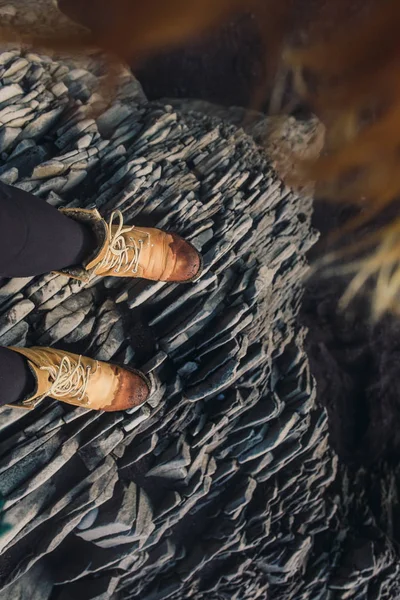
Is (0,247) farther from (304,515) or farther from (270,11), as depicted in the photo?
(270,11)

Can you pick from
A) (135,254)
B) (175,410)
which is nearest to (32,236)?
(135,254)

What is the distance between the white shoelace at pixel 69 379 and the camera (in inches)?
106

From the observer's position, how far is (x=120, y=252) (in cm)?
285

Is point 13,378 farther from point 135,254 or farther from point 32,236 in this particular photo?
point 135,254

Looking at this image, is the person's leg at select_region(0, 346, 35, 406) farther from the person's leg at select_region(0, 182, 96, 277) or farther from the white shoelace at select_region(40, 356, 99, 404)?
the person's leg at select_region(0, 182, 96, 277)

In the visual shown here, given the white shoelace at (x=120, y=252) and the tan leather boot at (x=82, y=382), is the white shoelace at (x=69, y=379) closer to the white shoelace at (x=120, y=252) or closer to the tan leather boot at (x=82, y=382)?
the tan leather boot at (x=82, y=382)

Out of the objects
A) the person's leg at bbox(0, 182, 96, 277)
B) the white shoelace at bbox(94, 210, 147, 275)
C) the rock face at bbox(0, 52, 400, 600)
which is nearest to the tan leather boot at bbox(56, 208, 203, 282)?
the white shoelace at bbox(94, 210, 147, 275)

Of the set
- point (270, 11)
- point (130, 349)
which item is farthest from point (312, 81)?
point (130, 349)

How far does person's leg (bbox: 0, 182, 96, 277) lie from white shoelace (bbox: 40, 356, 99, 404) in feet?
1.79

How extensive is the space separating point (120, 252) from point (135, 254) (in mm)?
179

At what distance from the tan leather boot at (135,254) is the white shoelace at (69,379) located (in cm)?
49

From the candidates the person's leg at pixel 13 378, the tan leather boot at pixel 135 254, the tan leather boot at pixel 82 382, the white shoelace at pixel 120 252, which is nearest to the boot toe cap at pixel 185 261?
the tan leather boot at pixel 135 254

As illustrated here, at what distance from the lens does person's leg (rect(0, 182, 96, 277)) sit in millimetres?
2081

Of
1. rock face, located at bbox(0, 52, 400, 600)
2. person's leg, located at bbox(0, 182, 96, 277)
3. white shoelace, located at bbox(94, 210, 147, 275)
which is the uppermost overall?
person's leg, located at bbox(0, 182, 96, 277)
